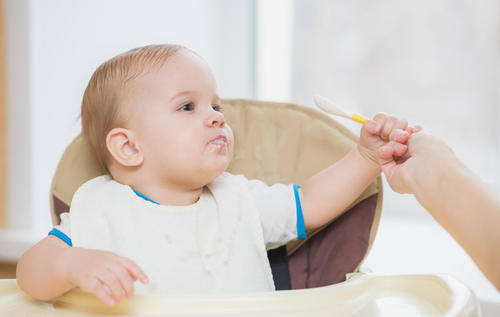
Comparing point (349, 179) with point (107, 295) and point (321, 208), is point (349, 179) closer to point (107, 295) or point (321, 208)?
point (321, 208)

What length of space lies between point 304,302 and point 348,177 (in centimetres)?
31

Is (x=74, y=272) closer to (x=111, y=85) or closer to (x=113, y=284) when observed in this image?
(x=113, y=284)

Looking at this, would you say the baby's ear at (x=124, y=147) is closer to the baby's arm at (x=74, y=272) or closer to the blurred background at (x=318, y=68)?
the baby's arm at (x=74, y=272)

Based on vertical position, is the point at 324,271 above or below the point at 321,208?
below

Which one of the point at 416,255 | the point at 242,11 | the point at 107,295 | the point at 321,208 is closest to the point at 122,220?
the point at 107,295

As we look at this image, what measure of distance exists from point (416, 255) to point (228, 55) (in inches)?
40.9

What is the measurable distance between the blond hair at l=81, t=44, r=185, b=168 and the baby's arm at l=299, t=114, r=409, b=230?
1.21 feet

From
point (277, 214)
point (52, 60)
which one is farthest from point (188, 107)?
point (52, 60)

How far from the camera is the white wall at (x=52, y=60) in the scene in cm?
165

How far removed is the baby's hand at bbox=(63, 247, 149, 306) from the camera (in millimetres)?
621

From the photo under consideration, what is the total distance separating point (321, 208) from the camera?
909mm

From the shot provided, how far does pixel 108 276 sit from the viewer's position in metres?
0.63

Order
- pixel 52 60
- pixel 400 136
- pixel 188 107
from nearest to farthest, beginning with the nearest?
pixel 400 136
pixel 188 107
pixel 52 60

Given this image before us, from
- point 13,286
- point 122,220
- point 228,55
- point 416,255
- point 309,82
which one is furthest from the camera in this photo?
point 228,55
